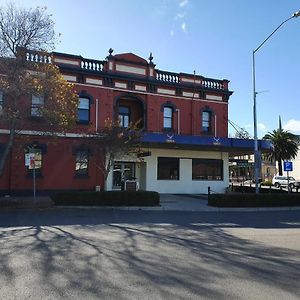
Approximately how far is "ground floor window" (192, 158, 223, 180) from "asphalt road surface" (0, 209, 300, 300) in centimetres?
1858

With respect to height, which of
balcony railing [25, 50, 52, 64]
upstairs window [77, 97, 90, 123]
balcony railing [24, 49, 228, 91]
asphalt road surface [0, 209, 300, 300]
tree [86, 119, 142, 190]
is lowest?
asphalt road surface [0, 209, 300, 300]

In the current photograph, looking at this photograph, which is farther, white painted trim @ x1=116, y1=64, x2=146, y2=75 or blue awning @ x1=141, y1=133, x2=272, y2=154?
white painted trim @ x1=116, y1=64, x2=146, y2=75

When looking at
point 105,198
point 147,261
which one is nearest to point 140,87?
point 105,198

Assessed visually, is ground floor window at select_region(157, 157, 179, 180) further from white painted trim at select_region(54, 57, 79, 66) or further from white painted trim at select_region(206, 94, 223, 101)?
white painted trim at select_region(54, 57, 79, 66)

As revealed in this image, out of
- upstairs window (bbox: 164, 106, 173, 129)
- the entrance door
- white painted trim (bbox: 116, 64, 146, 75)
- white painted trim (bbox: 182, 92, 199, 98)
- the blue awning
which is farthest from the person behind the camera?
white painted trim (bbox: 182, 92, 199, 98)

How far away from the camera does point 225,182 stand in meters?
34.5

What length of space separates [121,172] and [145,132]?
180 inches

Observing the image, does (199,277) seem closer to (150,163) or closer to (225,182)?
(150,163)

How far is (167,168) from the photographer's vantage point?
107 feet

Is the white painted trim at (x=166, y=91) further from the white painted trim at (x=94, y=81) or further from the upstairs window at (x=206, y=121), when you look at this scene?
the white painted trim at (x=94, y=81)

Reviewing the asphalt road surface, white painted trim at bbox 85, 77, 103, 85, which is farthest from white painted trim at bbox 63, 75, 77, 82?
the asphalt road surface

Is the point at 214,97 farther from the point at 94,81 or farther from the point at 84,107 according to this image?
the point at 84,107

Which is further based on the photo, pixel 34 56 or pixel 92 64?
pixel 92 64

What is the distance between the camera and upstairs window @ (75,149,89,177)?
29.2 m
